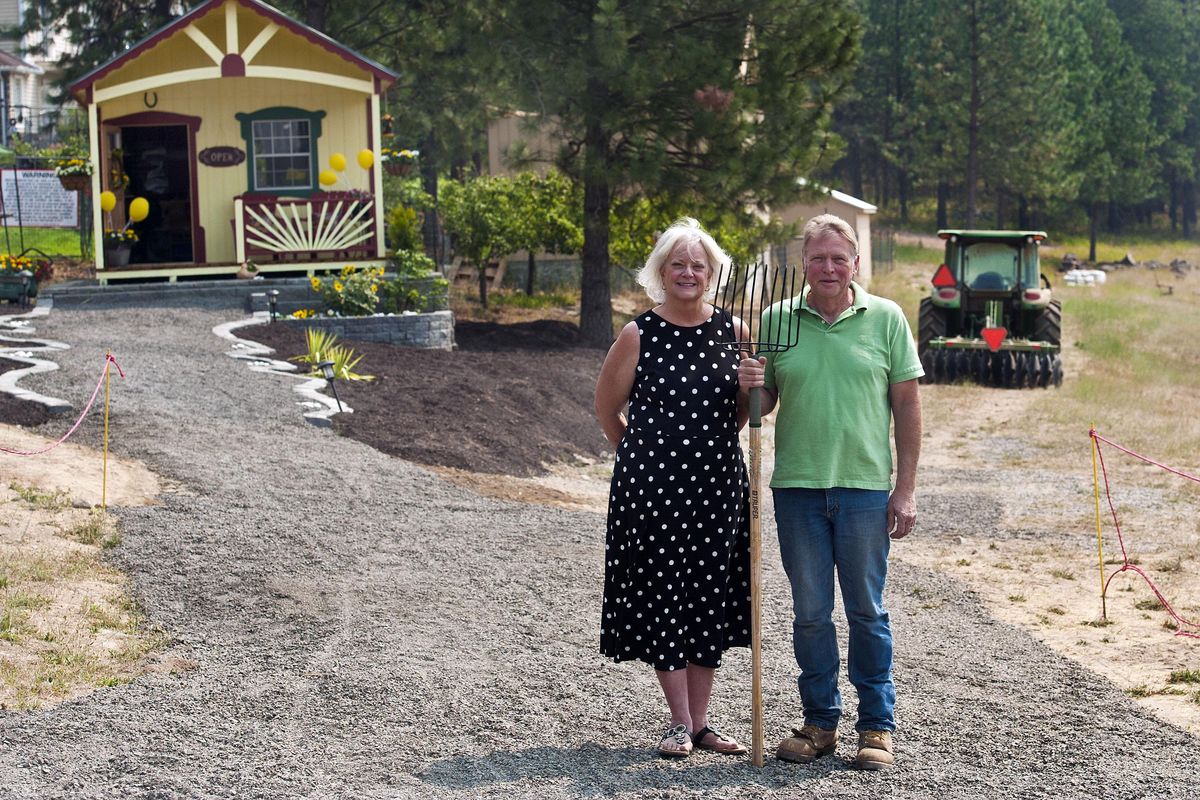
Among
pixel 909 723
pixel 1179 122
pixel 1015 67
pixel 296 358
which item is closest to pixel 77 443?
pixel 296 358

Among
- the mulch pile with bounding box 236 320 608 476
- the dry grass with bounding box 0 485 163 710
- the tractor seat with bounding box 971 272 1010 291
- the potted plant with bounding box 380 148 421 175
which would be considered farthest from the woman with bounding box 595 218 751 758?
the potted plant with bounding box 380 148 421 175

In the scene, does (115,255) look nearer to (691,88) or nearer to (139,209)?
(139,209)

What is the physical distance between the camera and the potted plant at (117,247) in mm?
20359

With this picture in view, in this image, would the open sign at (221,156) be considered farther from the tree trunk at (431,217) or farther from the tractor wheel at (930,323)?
the tractor wheel at (930,323)

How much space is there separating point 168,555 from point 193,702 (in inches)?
89.8

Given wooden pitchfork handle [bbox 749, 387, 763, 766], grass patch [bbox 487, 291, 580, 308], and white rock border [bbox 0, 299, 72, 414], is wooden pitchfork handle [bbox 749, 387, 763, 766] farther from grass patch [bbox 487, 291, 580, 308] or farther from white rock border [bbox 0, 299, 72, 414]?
grass patch [bbox 487, 291, 580, 308]

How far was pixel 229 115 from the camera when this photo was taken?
2111cm

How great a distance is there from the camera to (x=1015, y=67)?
47.9m

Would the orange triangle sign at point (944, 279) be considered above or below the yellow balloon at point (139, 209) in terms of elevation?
below

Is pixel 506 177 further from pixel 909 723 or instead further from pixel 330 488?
pixel 909 723

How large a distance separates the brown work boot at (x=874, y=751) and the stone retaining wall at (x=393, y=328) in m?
13.3

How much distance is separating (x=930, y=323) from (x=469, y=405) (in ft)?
29.2

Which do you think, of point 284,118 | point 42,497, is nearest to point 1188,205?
point 284,118

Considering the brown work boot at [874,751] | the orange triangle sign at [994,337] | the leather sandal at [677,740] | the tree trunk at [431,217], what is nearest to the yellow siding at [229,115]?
the tree trunk at [431,217]
